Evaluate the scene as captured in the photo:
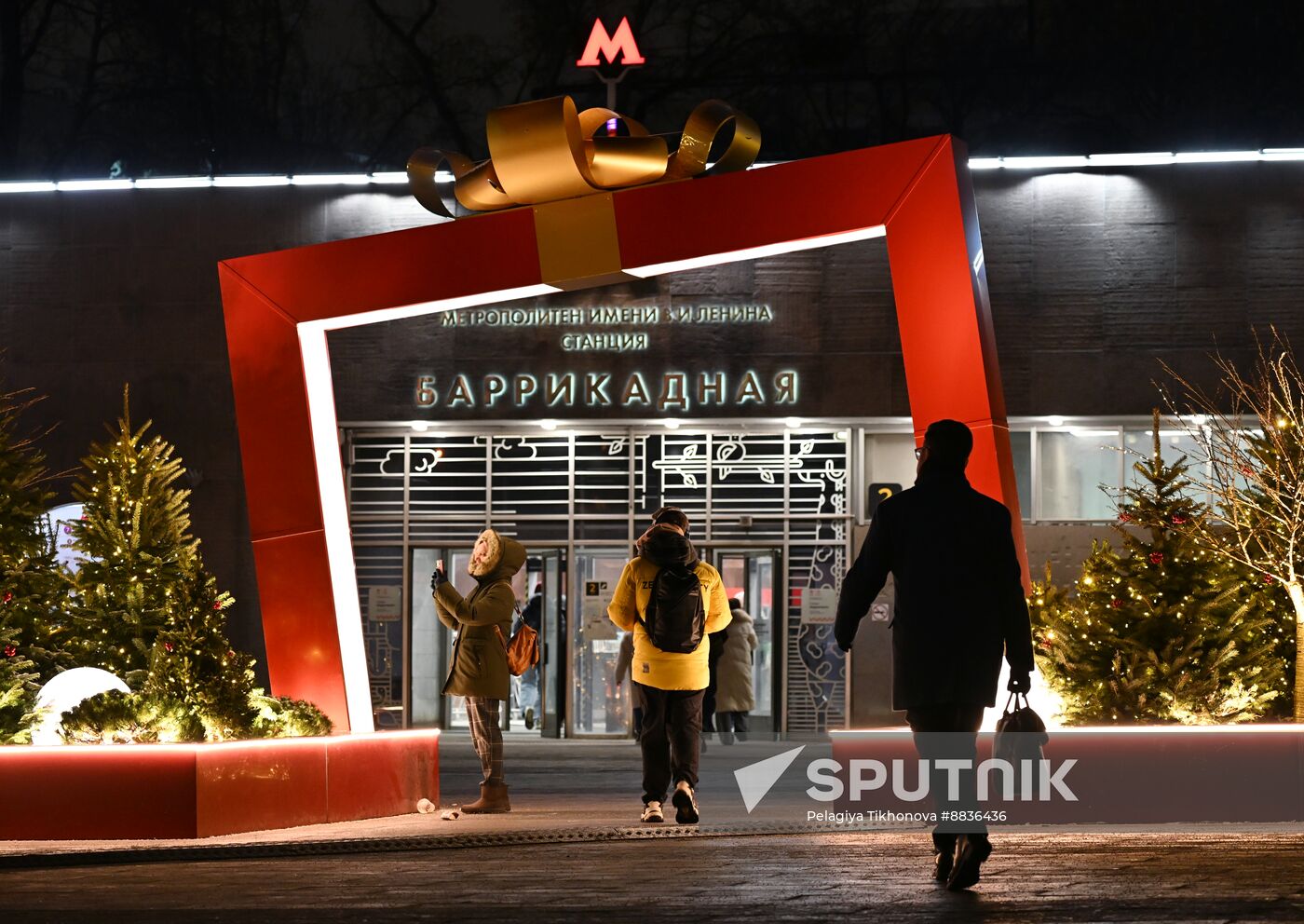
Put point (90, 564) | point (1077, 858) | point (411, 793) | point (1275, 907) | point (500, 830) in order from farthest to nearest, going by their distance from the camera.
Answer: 1. point (90, 564)
2. point (411, 793)
3. point (500, 830)
4. point (1077, 858)
5. point (1275, 907)

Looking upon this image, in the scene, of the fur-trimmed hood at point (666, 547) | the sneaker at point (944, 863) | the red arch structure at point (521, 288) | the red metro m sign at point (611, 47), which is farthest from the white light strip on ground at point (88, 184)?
the sneaker at point (944, 863)

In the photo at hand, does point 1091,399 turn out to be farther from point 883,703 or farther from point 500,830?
point 500,830

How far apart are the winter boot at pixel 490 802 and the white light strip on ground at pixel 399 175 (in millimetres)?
10053

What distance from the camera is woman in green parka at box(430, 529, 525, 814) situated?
413 inches

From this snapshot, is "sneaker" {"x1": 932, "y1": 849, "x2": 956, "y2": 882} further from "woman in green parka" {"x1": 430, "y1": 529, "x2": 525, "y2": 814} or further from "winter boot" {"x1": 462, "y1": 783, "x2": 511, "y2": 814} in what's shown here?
"winter boot" {"x1": 462, "y1": 783, "x2": 511, "y2": 814}

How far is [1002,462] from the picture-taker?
394 inches

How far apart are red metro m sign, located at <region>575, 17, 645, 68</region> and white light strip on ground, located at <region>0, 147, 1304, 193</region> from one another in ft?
6.46

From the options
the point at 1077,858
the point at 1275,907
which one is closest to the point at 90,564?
the point at 1077,858

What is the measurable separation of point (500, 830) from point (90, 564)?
16.0 feet

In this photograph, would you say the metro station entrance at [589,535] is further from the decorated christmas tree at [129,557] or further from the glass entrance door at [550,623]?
the decorated christmas tree at [129,557]

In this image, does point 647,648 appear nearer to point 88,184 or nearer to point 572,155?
point 572,155

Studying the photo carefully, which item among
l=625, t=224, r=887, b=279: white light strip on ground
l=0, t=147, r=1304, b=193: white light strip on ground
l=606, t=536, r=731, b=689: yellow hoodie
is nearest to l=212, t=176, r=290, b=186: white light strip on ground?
l=0, t=147, r=1304, b=193: white light strip on ground

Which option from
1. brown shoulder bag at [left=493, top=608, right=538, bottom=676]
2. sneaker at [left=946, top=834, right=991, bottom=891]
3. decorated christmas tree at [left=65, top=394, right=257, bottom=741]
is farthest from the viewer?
decorated christmas tree at [left=65, top=394, right=257, bottom=741]

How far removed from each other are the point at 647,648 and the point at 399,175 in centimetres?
1253
